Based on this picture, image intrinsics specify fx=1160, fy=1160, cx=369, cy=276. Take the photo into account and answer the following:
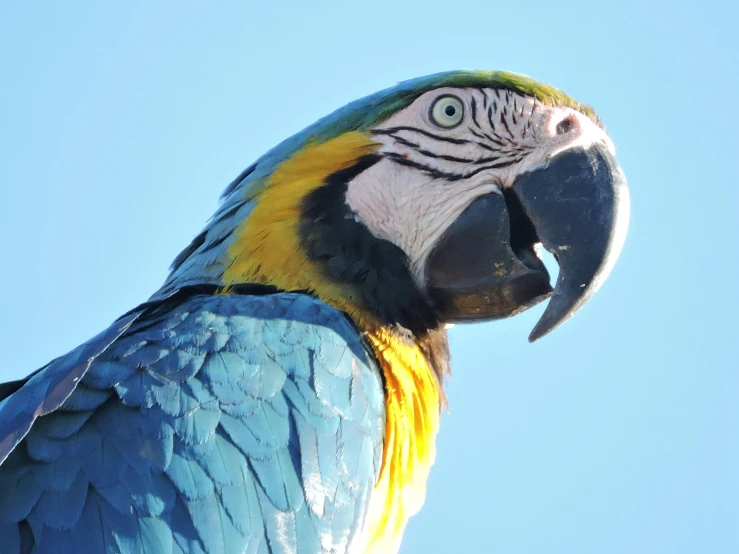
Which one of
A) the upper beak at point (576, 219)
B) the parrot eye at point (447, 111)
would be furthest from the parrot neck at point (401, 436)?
the parrot eye at point (447, 111)

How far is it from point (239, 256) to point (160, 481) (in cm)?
97

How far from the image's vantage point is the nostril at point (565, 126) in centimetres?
381

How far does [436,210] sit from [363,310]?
1.37 ft

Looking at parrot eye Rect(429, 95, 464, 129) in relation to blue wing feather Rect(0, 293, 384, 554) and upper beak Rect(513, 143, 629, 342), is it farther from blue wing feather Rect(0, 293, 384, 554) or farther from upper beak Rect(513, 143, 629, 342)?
blue wing feather Rect(0, 293, 384, 554)

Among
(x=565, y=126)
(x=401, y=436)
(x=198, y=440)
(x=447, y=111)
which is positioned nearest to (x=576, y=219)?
(x=565, y=126)

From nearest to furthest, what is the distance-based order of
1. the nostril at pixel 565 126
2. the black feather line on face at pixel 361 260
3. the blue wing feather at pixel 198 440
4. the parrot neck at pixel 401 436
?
the blue wing feather at pixel 198 440, the parrot neck at pixel 401 436, the black feather line on face at pixel 361 260, the nostril at pixel 565 126

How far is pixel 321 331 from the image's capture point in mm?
3412

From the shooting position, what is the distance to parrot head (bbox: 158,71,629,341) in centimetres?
361

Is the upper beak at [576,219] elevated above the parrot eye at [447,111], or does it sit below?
below

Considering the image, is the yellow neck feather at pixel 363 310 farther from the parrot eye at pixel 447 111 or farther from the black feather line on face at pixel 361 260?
the parrot eye at pixel 447 111

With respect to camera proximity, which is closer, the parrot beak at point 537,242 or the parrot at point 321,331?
the parrot at point 321,331

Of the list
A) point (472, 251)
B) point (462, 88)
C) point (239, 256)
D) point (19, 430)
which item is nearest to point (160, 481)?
point (19, 430)

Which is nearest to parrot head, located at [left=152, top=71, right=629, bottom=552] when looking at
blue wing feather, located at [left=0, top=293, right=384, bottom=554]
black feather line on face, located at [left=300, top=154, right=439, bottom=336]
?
black feather line on face, located at [left=300, top=154, right=439, bottom=336]

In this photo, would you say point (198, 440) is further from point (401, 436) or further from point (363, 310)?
point (363, 310)
